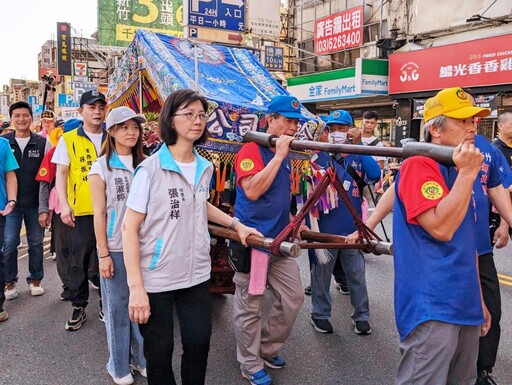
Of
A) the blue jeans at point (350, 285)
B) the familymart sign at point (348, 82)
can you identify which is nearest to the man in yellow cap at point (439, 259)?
the blue jeans at point (350, 285)

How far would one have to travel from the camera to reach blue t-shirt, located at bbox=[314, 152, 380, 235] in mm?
4086

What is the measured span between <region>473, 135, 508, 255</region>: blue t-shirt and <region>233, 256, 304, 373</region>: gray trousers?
1.20 metres

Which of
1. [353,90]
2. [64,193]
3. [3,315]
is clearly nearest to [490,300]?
[64,193]

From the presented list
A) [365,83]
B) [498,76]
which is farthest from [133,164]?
[365,83]

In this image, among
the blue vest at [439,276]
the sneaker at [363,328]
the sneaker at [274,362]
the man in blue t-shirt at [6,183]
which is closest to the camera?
the blue vest at [439,276]

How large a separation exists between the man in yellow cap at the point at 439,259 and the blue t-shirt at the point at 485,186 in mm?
725

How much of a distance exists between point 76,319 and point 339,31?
53.1ft

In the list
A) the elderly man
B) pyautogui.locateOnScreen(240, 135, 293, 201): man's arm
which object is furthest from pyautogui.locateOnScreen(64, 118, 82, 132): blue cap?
pyautogui.locateOnScreen(240, 135, 293, 201): man's arm

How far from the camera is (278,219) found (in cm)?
317

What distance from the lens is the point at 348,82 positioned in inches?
657

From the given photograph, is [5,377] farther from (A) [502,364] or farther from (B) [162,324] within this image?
(A) [502,364]

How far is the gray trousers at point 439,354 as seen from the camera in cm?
201

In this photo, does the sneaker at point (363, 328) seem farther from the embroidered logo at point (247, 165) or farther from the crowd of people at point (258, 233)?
the embroidered logo at point (247, 165)

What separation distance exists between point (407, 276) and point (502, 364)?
2.01 m
